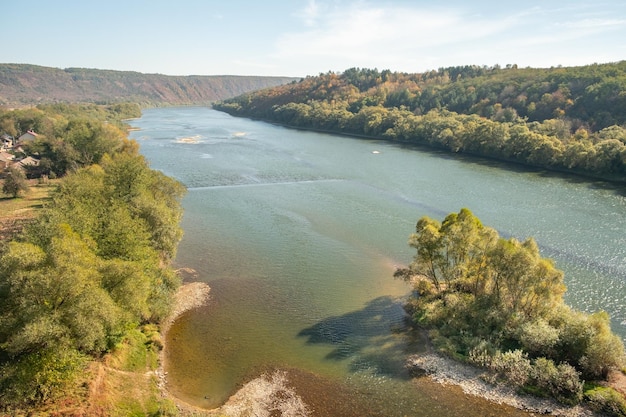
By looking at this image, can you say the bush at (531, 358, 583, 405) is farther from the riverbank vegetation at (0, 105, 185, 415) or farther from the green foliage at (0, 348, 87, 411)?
the green foliage at (0, 348, 87, 411)

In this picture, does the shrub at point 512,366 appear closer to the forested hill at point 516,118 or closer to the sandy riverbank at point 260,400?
the sandy riverbank at point 260,400

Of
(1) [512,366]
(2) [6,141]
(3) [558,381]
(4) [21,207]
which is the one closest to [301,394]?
(1) [512,366]

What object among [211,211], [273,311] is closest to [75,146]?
[211,211]

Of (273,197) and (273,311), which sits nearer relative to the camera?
Answer: (273,311)

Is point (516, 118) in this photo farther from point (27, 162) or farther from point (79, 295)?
point (79, 295)

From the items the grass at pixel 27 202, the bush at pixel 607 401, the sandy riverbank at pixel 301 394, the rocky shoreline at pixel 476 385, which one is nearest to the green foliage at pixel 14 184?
the grass at pixel 27 202

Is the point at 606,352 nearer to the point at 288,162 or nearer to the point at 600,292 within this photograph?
the point at 600,292

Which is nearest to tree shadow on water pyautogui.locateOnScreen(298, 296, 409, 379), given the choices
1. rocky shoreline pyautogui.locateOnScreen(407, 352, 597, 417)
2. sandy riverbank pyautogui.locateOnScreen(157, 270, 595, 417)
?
rocky shoreline pyautogui.locateOnScreen(407, 352, 597, 417)
